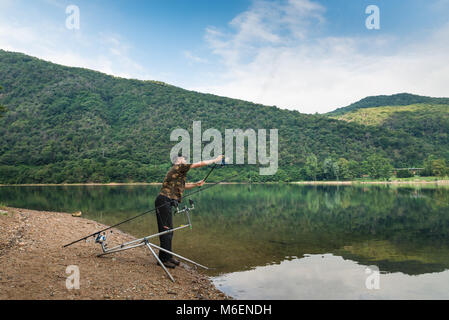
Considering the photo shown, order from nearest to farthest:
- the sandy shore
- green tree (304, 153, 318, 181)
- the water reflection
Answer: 1. the sandy shore
2. the water reflection
3. green tree (304, 153, 318, 181)

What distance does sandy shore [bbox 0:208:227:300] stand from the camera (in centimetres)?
468

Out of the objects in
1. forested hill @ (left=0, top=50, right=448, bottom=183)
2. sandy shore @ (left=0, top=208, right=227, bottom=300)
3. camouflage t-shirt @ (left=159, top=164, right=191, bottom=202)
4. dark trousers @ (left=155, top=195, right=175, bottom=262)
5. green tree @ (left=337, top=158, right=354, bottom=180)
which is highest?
forested hill @ (left=0, top=50, right=448, bottom=183)

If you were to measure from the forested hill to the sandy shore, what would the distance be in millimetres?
70770

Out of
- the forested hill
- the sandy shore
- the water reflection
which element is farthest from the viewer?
the forested hill

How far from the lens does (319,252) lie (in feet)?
32.8

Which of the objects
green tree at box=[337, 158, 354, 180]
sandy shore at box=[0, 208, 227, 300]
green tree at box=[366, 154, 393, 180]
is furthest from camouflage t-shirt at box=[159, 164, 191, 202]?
green tree at box=[366, 154, 393, 180]

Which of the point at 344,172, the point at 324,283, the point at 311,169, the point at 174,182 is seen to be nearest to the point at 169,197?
the point at 174,182

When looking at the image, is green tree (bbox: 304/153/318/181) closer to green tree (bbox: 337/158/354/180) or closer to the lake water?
green tree (bbox: 337/158/354/180)

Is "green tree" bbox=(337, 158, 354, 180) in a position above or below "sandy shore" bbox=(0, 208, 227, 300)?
below

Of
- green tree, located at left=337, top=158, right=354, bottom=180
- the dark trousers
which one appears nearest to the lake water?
the dark trousers

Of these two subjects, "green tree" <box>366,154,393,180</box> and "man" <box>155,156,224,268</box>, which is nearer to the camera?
"man" <box>155,156,224,268</box>

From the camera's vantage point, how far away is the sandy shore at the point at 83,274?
4.68 meters
